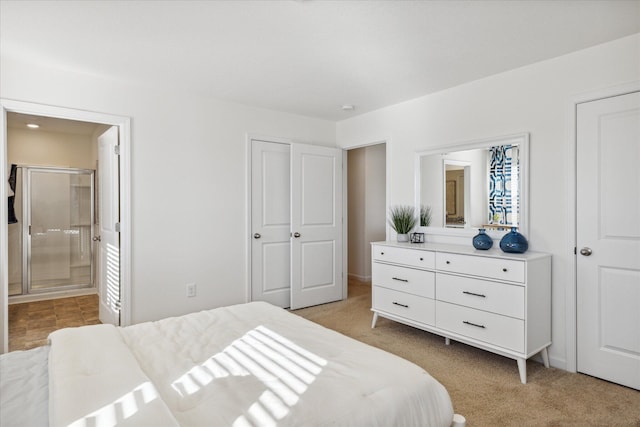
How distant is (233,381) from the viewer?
134cm

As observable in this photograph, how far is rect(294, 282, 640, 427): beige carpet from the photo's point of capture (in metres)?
2.08

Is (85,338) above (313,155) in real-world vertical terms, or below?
below

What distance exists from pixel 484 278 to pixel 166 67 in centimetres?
307

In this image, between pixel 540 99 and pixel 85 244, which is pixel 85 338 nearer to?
pixel 540 99

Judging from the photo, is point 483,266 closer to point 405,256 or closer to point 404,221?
point 405,256

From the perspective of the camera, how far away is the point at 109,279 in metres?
3.63

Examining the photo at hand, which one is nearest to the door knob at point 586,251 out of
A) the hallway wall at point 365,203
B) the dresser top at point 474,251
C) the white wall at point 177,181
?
the dresser top at point 474,251

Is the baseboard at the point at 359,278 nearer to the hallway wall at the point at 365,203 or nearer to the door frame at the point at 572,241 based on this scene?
the hallway wall at the point at 365,203

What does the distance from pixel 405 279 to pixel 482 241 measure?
764 millimetres

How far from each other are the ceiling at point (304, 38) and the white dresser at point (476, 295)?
5.03 ft

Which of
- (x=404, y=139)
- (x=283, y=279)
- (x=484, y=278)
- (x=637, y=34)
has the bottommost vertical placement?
(x=283, y=279)

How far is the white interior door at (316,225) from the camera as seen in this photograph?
4.31m

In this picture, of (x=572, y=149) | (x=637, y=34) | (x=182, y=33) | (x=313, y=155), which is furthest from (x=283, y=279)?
(x=637, y=34)

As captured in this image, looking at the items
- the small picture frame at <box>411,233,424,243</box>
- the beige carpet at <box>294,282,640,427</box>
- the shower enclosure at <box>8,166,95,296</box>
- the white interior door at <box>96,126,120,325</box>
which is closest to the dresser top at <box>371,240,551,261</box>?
the small picture frame at <box>411,233,424,243</box>
